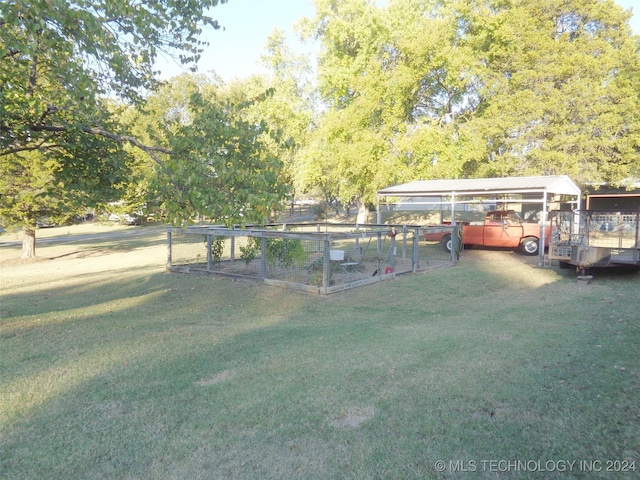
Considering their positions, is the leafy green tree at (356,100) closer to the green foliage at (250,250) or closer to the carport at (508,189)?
the carport at (508,189)

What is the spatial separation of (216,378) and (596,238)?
11.2 meters

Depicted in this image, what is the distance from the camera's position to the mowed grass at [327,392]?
10.0 ft

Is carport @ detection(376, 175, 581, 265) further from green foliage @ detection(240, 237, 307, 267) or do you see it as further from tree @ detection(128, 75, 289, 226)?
tree @ detection(128, 75, 289, 226)

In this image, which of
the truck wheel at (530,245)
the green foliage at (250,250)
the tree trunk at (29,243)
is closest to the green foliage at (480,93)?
the truck wheel at (530,245)

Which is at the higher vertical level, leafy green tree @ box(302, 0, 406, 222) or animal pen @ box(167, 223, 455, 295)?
leafy green tree @ box(302, 0, 406, 222)

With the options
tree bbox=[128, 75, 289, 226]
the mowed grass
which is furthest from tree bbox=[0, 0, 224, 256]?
the mowed grass

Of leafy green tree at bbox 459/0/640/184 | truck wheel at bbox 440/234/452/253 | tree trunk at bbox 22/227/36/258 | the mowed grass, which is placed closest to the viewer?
the mowed grass

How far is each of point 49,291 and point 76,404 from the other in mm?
9404

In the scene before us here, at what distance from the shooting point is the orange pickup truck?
1652 centimetres

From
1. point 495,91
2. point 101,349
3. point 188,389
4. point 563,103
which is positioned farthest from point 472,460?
point 495,91

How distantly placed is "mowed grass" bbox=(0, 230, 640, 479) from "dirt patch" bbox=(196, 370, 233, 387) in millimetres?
33

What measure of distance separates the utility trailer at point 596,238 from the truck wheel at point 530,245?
163 inches

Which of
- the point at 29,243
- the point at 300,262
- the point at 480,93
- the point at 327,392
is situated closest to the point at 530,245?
the point at 300,262

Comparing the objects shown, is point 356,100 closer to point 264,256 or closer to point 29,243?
point 264,256
